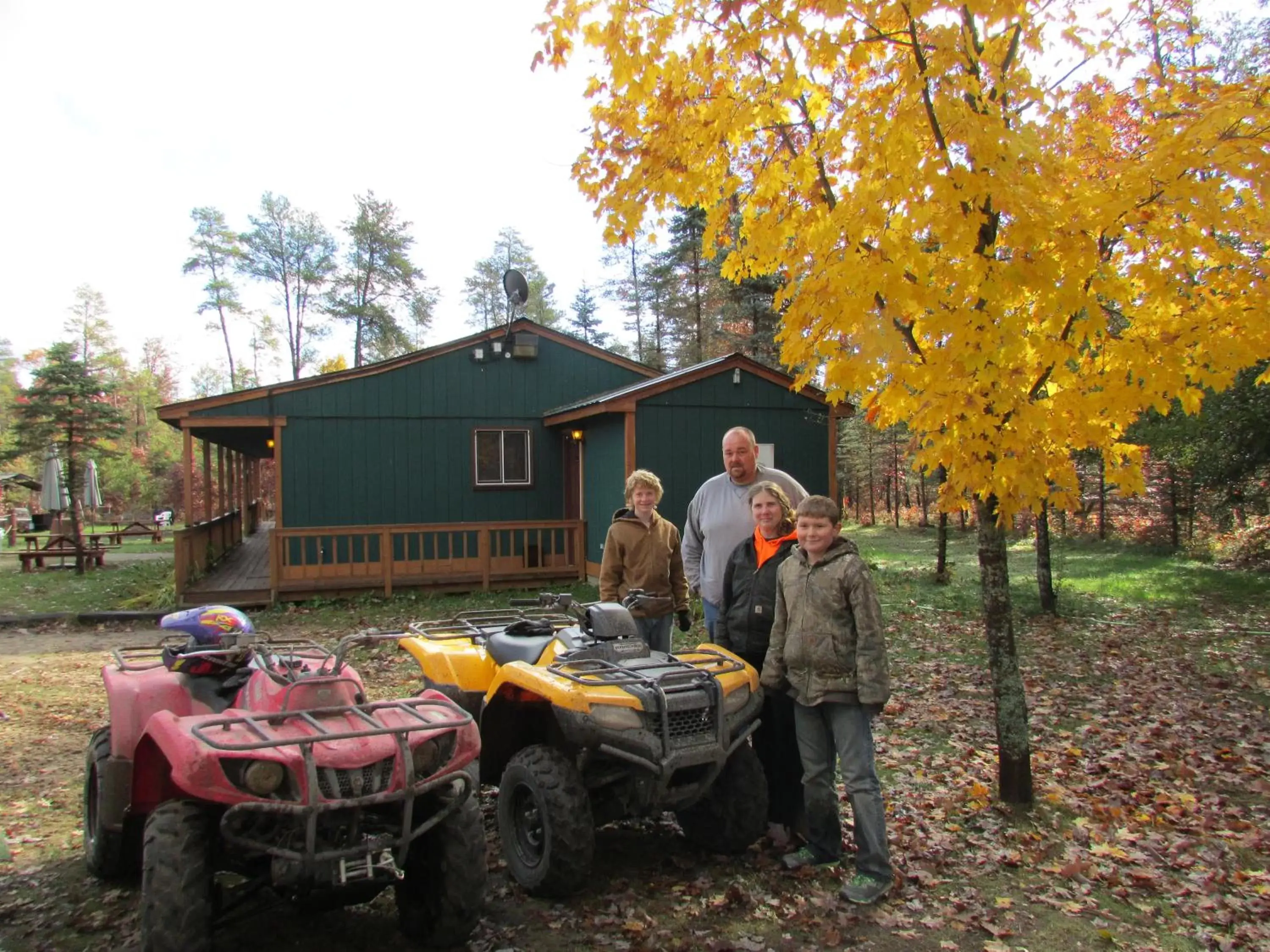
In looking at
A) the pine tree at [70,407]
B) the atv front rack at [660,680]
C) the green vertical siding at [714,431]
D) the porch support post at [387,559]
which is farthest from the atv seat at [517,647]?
the pine tree at [70,407]

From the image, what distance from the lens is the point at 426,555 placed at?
523 inches

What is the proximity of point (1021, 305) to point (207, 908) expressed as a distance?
4.26m

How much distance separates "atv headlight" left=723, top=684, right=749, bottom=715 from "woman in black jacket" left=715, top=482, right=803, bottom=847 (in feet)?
1.11

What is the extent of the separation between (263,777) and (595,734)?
118 cm

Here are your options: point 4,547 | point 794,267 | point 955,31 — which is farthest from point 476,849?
point 4,547

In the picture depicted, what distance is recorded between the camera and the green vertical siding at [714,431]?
41.0 feet

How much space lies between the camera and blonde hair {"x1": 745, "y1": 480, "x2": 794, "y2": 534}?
158 inches

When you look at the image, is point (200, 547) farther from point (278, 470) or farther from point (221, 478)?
point (221, 478)

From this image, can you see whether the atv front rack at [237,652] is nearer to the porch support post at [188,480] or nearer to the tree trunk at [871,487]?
the porch support post at [188,480]

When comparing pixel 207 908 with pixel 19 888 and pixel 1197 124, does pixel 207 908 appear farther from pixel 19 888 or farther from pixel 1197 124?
Result: pixel 1197 124

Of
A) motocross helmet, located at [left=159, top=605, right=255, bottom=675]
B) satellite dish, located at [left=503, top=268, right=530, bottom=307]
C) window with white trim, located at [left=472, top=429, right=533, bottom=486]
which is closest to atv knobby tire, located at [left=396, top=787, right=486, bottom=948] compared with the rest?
motocross helmet, located at [left=159, top=605, right=255, bottom=675]

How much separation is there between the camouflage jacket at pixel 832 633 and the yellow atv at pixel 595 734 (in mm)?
229

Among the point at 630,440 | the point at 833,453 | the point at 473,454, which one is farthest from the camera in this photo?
the point at 473,454

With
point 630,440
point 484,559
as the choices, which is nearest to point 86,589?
point 484,559
